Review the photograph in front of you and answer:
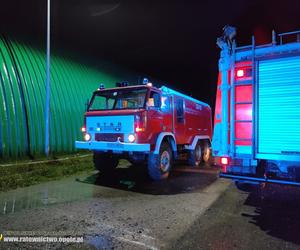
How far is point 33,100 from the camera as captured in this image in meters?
11.4

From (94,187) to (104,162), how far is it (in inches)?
75.5

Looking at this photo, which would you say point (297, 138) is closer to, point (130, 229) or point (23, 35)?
point (130, 229)

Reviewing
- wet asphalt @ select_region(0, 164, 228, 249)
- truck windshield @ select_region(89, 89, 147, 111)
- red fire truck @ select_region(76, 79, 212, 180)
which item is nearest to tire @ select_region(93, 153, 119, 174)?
red fire truck @ select_region(76, 79, 212, 180)

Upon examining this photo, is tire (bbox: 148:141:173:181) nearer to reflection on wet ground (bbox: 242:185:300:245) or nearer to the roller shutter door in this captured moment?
reflection on wet ground (bbox: 242:185:300:245)

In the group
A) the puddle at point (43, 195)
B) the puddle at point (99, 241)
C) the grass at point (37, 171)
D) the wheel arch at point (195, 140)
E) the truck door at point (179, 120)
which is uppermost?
the truck door at point (179, 120)

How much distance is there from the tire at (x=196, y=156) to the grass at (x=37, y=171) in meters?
4.07

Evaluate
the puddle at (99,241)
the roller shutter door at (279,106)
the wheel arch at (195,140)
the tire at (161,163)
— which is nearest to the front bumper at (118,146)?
the tire at (161,163)

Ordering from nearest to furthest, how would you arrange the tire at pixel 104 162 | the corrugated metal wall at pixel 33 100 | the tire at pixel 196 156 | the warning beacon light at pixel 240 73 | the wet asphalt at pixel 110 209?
the wet asphalt at pixel 110 209
the warning beacon light at pixel 240 73
the tire at pixel 104 162
the corrugated metal wall at pixel 33 100
the tire at pixel 196 156

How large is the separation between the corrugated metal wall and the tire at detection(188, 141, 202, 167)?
5.87 m

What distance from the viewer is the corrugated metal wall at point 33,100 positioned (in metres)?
10.2

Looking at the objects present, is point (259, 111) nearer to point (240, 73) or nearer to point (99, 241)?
point (240, 73)

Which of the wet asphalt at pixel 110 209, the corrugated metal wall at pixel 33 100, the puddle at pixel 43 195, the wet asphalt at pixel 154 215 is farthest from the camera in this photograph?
the corrugated metal wall at pixel 33 100

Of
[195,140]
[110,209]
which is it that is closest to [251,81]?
[110,209]

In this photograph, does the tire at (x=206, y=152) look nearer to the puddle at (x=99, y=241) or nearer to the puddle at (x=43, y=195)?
the puddle at (x=43, y=195)
